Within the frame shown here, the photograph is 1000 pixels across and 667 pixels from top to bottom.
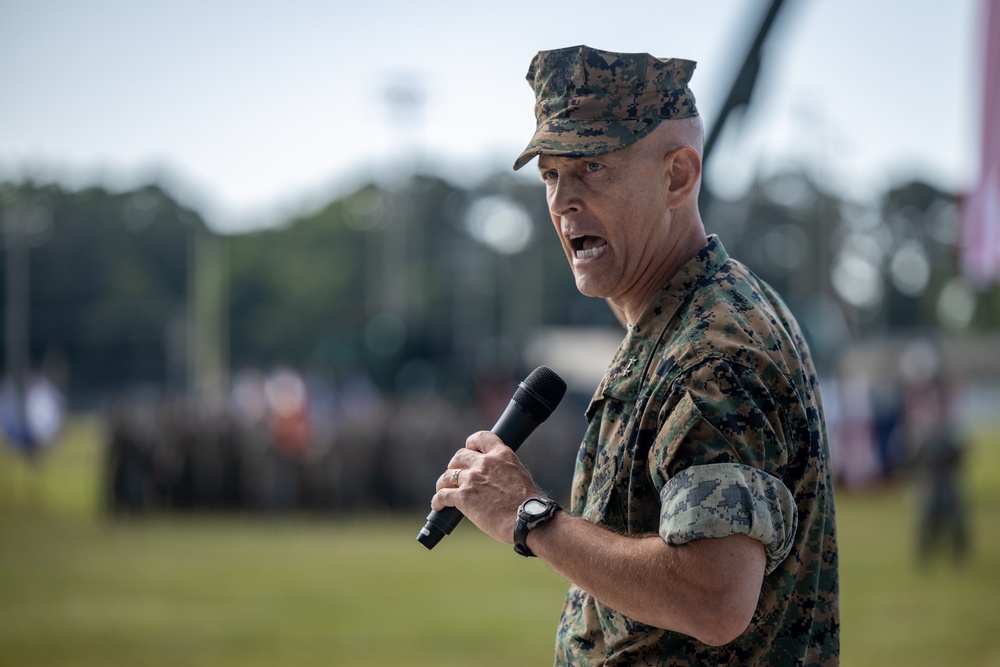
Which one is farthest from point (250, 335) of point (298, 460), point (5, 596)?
point (5, 596)

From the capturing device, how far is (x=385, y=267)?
7775 centimetres

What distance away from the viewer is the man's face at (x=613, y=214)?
2094 mm

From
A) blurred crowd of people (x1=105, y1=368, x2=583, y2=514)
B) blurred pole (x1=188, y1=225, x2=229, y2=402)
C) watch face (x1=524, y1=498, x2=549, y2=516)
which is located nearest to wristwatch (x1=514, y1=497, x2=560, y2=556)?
watch face (x1=524, y1=498, x2=549, y2=516)

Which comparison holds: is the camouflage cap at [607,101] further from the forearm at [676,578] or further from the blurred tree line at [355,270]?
the blurred tree line at [355,270]

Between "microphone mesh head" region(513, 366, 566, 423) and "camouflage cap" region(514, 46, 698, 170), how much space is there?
1.56 ft

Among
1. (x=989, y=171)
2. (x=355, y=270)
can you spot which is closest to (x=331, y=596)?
(x=989, y=171)

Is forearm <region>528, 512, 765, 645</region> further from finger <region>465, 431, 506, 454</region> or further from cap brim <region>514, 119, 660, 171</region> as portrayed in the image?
cap brim <region>514, 119, 660, 171</region>

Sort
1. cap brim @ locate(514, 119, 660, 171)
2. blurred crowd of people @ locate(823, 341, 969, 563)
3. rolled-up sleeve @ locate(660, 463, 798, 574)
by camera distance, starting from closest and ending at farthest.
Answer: rolled-up sleeve @ locate(660, 463, 798, 574), cap brim @ locate(514, 119, 660, 171), blurred crowd of people @ locate(823, 341, 969, 563)

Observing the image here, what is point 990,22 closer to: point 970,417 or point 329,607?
point 329,607

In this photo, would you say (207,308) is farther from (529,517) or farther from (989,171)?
(529,517)

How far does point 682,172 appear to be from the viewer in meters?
2.13

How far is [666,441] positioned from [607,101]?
0.63 metres

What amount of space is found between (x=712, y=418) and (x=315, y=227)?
3345 inches

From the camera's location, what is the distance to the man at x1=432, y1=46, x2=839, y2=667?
1.79m
